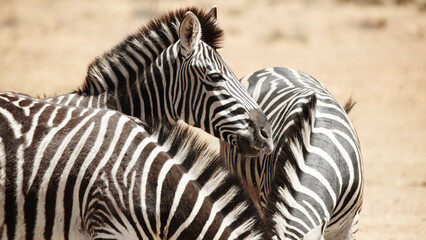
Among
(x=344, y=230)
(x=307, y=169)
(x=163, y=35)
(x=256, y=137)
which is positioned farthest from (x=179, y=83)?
(x=344, y=230)

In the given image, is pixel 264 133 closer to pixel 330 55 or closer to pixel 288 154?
pixel 288 154

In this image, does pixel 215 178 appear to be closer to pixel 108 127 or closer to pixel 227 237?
pixel 227 237

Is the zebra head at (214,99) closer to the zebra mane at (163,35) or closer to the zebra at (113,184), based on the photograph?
the zebra mane at (163,35)

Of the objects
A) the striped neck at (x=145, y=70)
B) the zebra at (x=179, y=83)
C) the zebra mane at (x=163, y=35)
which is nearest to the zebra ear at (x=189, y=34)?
the zebra at (x=179, y=83)

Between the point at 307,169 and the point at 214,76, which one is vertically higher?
the point at 214,76

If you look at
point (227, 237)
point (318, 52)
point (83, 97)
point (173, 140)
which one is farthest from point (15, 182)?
point (318, 52)

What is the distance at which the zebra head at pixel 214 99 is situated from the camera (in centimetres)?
516

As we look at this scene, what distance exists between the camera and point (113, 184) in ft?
12.0

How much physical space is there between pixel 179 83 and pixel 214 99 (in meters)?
0.38

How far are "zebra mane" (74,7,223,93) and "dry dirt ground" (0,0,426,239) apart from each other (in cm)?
326

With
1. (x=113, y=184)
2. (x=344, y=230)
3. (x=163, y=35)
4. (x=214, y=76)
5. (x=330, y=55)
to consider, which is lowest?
(x=344, y=230)

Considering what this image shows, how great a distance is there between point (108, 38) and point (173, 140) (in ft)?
47.7

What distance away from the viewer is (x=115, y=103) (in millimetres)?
5484

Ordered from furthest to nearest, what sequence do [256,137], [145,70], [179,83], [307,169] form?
[145,70] < [179,83] < [256,137] < [307,169]
